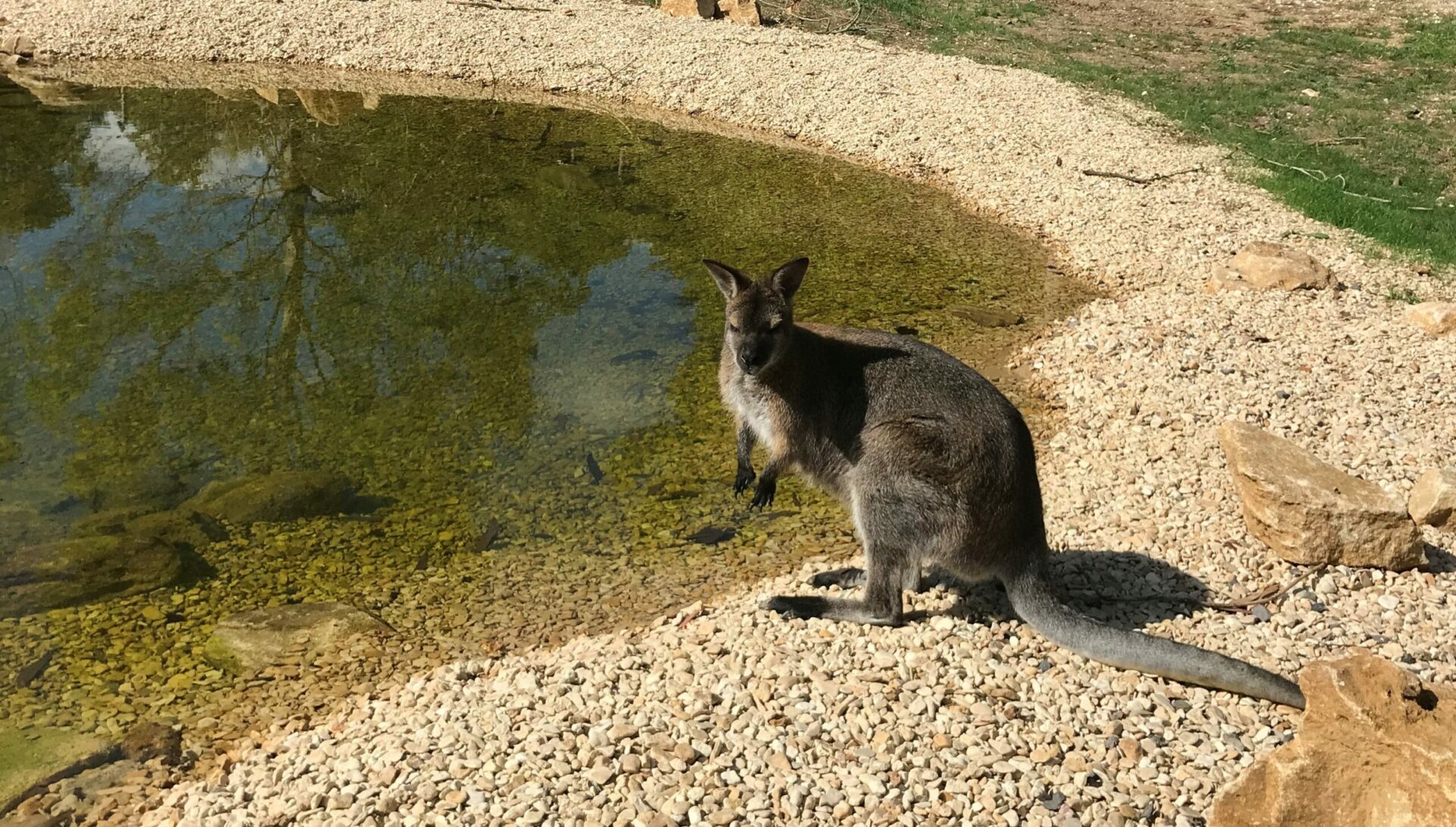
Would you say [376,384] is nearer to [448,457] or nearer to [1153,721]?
[448,457]

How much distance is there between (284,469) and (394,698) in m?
2.52

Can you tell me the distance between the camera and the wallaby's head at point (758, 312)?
578 centimetres

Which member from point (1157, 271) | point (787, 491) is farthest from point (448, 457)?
point (1157, 271)

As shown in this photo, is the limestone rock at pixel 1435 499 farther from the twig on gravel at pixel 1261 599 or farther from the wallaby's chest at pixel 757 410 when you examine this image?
the wallaby's chest at pixel 757 410

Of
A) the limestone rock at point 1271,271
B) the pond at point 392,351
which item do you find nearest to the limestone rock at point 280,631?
the pond at point 392,351

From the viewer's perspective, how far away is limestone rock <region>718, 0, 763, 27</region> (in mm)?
18500

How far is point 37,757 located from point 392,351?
4.41 metres

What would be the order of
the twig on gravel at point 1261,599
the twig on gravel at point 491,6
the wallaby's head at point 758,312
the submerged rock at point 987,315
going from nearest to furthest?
the wallaby's head at point 758,312, the twig on gravel at point 1261,599, the submerged rock at point 987,315, the twig on gravel at point 491,6

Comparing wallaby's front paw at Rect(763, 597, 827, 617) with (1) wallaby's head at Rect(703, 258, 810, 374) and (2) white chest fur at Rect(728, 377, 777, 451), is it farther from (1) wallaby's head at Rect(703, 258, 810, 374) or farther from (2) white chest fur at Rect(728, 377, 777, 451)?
(1) wallaby's head at Rect(703, 258, 810, 374)

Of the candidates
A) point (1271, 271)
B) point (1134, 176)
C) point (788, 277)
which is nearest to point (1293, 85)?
point (1134, 176)

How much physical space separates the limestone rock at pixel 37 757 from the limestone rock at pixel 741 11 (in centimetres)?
1550

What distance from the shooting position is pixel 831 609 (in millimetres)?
5930

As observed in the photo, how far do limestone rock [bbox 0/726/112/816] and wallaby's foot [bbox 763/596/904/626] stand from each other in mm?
3390

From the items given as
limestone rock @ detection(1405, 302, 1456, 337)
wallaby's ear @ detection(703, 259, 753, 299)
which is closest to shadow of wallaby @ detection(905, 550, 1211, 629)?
wallaby's ear @ detection(703, 259, 753, 299)
